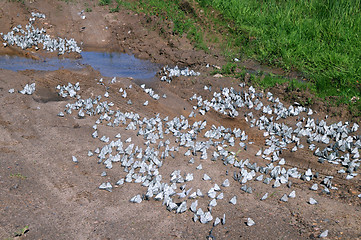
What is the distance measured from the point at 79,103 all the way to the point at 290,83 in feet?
14.5

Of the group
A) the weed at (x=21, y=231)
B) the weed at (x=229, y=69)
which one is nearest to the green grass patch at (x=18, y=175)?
the weed at (x=21, y=231)

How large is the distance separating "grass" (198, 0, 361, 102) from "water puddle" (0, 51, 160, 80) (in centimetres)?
277

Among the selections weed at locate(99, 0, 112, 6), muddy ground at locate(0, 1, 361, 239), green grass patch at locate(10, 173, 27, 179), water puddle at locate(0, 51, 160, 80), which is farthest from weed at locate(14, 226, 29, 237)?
weed at locate(99, 0, 112, 6)

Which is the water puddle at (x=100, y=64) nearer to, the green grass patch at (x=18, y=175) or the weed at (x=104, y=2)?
the weed at (x=104, y=2)

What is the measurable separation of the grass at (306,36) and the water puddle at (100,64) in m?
2.77

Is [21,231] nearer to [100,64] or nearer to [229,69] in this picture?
[229,69]

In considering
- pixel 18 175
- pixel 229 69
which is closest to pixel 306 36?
pixel 229 69

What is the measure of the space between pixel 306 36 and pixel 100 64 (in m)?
5.63

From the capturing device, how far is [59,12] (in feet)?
40.2

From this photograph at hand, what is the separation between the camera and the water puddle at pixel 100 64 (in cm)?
905

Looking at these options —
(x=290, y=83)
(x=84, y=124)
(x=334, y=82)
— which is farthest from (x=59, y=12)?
(x=334, y=82)

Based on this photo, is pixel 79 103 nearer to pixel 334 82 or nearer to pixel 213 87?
pixel 213 87

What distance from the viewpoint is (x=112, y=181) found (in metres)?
4.88

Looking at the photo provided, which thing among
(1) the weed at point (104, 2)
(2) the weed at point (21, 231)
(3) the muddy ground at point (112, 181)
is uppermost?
(1) the weed at point (104, 2)
